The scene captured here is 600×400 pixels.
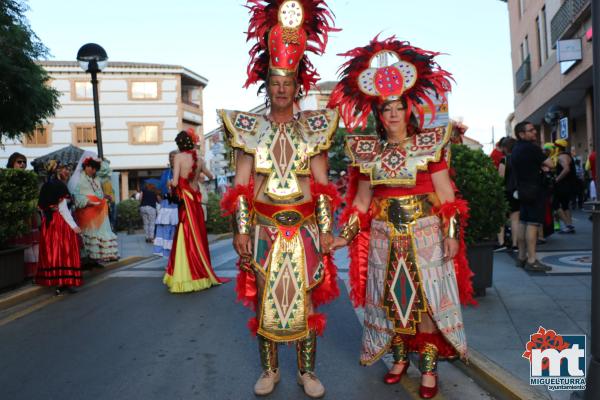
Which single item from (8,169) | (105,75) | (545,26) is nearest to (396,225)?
(8,169)

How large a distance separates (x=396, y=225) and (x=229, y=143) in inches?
50.9

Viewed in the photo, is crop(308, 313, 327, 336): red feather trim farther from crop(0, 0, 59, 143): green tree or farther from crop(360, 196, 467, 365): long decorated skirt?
crop(0, 0, 59, 143): green tree

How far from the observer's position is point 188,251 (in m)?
7.12

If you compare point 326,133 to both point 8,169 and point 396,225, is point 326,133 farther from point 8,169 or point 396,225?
point 8,169

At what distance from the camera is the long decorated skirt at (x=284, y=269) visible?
11.0 feet

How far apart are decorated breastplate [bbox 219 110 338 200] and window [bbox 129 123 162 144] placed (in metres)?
37.4

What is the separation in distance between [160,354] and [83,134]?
124 feet

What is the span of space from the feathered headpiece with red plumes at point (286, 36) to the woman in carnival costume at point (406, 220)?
392 mm

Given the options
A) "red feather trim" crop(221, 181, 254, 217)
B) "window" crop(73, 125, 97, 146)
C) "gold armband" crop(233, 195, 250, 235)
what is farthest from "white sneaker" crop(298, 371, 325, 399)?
"window" crop(73, 125, 97, 146)

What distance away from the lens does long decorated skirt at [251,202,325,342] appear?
3359mm

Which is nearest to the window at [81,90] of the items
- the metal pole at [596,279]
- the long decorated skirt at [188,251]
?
→ the long decorated skirt at [188,251]

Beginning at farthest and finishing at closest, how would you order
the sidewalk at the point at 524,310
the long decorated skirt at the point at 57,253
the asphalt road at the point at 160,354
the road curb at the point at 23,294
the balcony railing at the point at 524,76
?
the balcony railing at the point at 524,76 → the long decorated skirt at the point at 57,253 → the road curb at the point at 23,294 → the sidewalk at the point at 524,310 → the asphalt road at the point at 160,354

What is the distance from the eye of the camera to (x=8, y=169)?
719cm

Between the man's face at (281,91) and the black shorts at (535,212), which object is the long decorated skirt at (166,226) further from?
the black shorts at (535,212)
